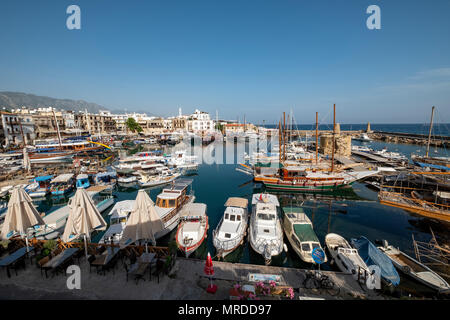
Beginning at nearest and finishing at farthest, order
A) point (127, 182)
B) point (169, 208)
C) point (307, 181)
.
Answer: point (169, 208), point (307, 181), point (127, 182)

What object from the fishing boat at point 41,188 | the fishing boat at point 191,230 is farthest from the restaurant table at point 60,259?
the fishing boat at point 41,188

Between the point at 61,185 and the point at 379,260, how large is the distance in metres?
36.6

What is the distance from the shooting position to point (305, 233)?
15.6m

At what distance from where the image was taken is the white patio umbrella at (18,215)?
1022cm

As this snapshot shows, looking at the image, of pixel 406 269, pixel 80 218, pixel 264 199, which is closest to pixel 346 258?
pixel 406 269

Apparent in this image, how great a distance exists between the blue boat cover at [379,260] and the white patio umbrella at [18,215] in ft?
63.0

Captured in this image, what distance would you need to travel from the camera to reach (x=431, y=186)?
25.7 metres

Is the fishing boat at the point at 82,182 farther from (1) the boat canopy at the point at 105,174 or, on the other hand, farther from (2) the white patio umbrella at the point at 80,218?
(2) the white patio umbrella at the point at 80,218

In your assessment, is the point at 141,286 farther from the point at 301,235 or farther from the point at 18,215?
the point at 301,235

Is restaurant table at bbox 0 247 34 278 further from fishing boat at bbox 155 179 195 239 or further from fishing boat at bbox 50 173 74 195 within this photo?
fishing boat at bbox 50 173 74 195

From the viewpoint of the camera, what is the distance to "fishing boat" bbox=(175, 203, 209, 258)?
14547 millimetres

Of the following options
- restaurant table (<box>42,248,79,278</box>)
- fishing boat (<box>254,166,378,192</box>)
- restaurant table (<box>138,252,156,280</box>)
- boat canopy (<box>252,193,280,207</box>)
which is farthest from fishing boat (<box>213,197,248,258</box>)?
fishing boat (<box>254,166,378,192</box>)
